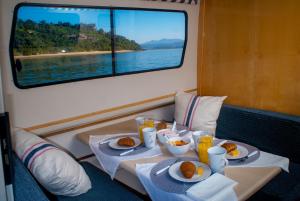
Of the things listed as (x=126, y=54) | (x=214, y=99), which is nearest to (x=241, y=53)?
(x=214, y=99)

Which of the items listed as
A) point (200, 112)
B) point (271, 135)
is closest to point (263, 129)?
point (271, 135)

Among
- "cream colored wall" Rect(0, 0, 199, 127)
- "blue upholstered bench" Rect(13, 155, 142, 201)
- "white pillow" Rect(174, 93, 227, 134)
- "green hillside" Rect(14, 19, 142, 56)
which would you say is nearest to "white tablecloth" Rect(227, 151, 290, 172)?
"blue upholstered bench" Rect(13, 155, 142, 201)

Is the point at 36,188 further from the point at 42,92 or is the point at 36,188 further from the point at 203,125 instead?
the point at 203,125

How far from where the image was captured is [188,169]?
148 centimetres

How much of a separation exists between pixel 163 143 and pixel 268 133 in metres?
1.07

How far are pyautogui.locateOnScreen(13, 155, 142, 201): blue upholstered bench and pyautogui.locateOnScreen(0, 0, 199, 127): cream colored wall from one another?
0.49 m

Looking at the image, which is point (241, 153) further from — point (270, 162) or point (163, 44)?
point (163, 44)

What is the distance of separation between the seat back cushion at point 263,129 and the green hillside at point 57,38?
130 cm

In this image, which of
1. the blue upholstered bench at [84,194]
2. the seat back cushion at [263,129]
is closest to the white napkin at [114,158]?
the blue upholstered bench at [84,194]

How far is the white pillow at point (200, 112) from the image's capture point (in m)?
2.64

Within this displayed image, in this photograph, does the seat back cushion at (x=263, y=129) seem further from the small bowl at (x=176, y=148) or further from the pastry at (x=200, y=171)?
the pastry at (x=200, y=171)

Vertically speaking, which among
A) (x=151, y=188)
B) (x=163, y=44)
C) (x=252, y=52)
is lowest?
(x=151, y=188)

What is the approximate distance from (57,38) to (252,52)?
73.4 inches

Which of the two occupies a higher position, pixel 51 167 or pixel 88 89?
pixel 88 89
